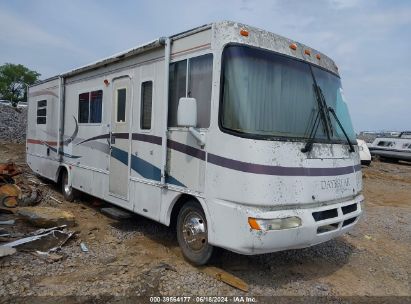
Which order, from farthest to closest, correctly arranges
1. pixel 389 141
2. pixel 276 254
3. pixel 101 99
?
pixel 389 141 < pixel 101 99 < pixel 276 254

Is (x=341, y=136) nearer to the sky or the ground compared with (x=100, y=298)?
nearer to the sky

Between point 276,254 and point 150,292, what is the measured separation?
2131 mm

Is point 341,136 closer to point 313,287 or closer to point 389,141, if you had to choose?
point 313,287

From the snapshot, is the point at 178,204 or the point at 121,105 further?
the point at 121,105

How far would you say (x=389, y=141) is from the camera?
72.9 ft

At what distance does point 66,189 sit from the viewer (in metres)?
9.25

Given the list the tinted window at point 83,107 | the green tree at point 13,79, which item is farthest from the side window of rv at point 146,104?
the green tree at point 13,79

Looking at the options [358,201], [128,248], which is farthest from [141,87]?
[358,201]

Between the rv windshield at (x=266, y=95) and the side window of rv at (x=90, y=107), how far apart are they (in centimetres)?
369

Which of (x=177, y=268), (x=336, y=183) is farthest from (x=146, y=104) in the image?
(x=336, y=183)

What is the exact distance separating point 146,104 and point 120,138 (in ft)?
3.13

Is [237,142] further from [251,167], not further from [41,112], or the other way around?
[41,112]

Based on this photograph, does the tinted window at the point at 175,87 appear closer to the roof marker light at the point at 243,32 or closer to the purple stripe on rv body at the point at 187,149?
the purple stripe on rv body at the point at 187,149

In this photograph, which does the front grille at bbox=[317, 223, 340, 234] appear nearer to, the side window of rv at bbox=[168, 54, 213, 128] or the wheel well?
the wheel well
